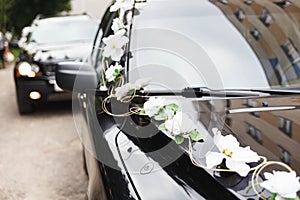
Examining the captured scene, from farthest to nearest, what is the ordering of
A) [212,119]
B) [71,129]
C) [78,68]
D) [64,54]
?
[64,54]
[71,129]
[78,68]
[212,119]

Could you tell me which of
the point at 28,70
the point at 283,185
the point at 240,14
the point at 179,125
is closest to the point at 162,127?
the point at 179,125

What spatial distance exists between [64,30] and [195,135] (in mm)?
5398

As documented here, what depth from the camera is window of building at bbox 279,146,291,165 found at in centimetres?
153

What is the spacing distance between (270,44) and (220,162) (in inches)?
52.8

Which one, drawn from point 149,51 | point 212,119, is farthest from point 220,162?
point 149,51

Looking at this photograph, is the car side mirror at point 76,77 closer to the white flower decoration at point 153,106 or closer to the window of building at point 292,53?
the white flower decoration at point 153,106

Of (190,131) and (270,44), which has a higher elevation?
(270,44)

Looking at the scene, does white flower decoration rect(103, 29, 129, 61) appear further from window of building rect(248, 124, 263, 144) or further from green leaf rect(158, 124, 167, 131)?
window of building rect(248, 124, 263, 144)

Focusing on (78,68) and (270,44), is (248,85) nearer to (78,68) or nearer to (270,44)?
(270,44)

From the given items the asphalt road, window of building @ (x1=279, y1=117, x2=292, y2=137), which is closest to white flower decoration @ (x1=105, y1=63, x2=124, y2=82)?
window of building @ (x1=279, y1=117, x2=292, y2=137)

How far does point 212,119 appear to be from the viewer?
192 centimetres

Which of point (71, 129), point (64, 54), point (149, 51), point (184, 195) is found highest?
point (149, 51)

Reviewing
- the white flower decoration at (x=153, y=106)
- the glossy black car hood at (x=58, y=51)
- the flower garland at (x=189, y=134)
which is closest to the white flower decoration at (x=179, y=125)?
the flower garland at (x=189, y=134)

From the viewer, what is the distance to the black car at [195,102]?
1.50 m
